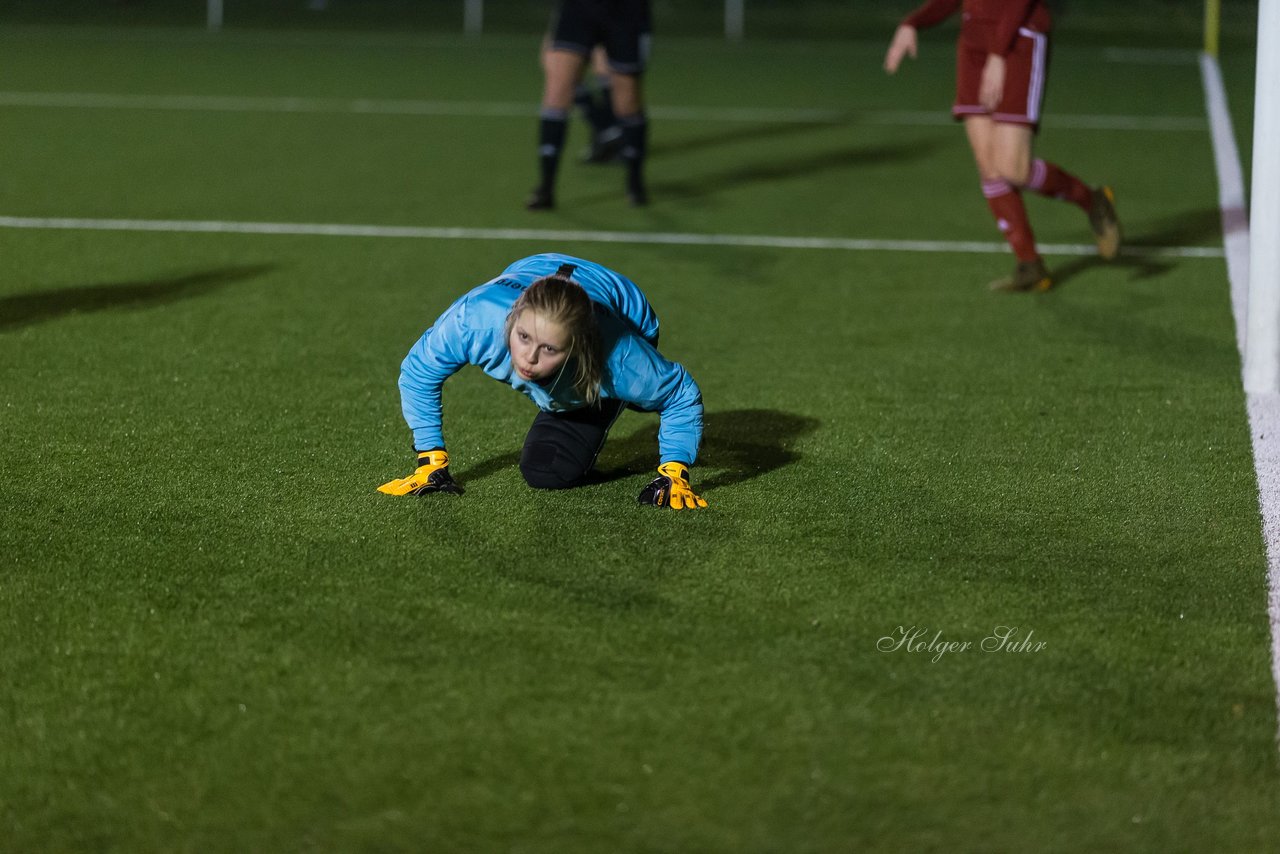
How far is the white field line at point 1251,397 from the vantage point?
4.01m

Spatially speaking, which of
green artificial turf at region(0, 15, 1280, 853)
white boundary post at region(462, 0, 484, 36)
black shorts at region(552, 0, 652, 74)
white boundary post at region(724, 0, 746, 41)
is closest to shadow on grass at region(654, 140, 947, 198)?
black shorts at region(552, 0, 652, 74)

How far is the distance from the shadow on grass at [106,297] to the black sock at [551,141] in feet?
7.19

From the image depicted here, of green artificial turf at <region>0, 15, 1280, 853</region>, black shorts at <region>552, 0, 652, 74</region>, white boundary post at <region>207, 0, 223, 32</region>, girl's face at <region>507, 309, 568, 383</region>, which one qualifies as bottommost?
green artificial turf at <region>0, 15, 1280, 853</region>

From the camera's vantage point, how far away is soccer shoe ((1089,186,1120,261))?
290 inches

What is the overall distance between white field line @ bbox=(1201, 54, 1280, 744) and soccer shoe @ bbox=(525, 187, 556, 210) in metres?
3.59

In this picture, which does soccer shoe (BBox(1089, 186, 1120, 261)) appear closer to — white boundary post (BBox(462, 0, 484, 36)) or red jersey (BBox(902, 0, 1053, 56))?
red jersey (BBox(902, 0, 1053, 56))

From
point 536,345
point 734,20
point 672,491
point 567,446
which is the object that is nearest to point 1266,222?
point 672,491

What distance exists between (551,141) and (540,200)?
13.0 inches

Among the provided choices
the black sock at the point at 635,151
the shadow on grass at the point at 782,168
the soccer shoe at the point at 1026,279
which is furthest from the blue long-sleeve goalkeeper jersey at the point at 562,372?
the shadow on grass at the point at 782,168

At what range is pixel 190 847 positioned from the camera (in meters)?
2.79

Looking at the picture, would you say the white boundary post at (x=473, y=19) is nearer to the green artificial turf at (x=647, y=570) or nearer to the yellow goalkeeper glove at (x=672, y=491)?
the green artificial turf at (x=647, y=570)

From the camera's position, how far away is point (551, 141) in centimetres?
906

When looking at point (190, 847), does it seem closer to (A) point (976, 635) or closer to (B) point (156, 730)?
(B) point (156, 730)

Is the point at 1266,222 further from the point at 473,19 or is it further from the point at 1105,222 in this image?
the point at 473,19
